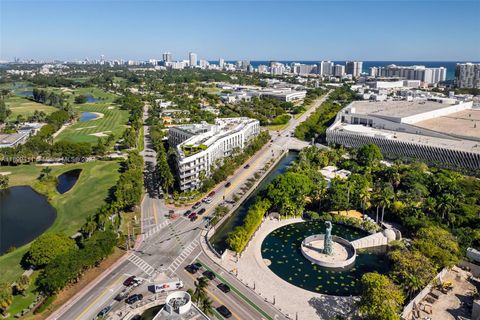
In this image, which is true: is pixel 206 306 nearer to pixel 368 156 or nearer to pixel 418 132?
pixel 368 156

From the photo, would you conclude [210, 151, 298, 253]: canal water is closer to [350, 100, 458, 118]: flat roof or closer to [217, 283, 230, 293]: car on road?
[217, 283, 230, 293]: car on road

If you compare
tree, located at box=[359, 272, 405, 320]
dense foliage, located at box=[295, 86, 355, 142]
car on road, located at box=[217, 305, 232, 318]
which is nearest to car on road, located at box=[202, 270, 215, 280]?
car on road, located at box=[217, 305, 232, 318]

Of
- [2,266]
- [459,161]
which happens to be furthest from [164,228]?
[459,161]

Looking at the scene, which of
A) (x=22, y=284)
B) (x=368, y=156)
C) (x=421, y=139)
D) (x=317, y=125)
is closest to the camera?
(x=22, y=284)

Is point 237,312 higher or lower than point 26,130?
lower

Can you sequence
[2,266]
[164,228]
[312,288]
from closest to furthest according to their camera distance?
[312,288] < [2,266] < [164,228]

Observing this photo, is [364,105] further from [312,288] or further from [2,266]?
[2,266]

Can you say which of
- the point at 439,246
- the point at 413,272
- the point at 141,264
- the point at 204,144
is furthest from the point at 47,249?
the point at 439,246
